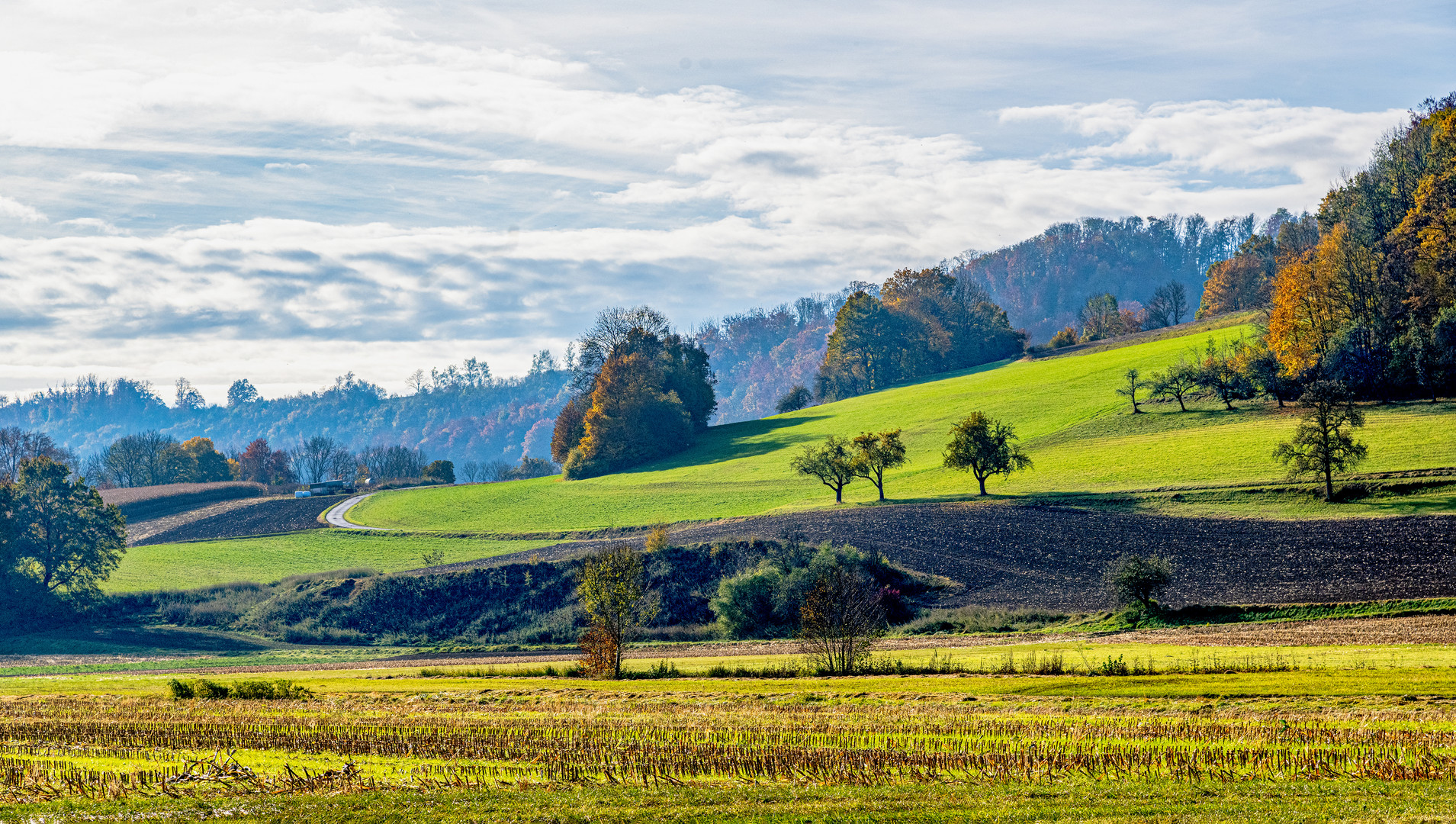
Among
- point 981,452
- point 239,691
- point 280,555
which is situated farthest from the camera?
point 280,555

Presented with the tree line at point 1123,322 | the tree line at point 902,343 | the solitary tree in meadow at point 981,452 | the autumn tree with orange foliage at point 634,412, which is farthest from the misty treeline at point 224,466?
the solitary tree in meadow at point 981,452

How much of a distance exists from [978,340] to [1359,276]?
71.6 m

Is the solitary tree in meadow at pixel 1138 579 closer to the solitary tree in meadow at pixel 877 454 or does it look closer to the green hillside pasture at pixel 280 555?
the solitary tree in meadow at pixel 877 454

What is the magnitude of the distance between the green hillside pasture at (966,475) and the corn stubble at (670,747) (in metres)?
44.9

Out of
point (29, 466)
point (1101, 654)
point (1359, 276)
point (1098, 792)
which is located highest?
point (1359, 276)

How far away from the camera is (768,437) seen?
118 metres

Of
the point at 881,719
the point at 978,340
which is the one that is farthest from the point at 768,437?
the point at 881,719

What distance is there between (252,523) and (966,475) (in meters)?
70.1

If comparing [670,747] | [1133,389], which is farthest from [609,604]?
[1133,389]

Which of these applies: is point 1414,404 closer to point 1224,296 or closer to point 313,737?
point 1224,296

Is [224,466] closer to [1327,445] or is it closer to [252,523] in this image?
[252,523]

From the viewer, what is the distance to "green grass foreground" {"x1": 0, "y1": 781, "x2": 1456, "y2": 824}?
1435 cm

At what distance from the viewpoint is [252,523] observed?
330 ft

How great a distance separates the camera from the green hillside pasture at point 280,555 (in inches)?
2975
